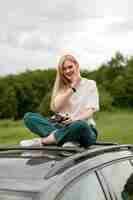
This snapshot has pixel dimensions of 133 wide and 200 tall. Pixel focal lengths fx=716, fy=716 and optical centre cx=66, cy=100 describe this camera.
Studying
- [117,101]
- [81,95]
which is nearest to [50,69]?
[117,101]

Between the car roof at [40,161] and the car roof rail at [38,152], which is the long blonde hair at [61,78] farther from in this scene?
the car roof rail at [38,152]

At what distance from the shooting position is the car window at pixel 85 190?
13.2 feet

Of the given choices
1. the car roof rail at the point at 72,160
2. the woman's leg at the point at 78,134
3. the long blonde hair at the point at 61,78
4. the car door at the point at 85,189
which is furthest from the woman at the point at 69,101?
the car door at the point at 85,189

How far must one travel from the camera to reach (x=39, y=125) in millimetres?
7051

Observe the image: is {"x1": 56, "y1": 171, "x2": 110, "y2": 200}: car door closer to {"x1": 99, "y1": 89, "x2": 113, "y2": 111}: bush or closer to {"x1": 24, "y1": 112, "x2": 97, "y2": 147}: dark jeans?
{"x1": 24, "y1": 112, "x2": 97, "y2": 147}: dark jeans

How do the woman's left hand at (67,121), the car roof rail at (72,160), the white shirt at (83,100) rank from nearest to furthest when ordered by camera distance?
Result: the car roof rail at (72,160)
the woman's left hand at (67,121)
the white shirt at (83,100)

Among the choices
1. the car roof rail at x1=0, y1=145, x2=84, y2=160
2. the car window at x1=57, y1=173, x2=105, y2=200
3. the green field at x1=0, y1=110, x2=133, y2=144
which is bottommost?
the green field at x1=0, y1=110, x2=133, y2=144

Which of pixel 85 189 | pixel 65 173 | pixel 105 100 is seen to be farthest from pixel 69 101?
pixel 105 100

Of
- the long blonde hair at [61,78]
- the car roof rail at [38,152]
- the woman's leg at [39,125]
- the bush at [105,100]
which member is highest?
the long blonde hair at [61,78]

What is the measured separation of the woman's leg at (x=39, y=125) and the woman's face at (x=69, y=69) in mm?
545

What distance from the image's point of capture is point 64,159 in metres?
4.46

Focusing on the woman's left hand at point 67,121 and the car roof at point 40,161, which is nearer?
the car roof at point 40,161

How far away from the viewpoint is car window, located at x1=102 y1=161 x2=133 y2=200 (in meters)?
4.74

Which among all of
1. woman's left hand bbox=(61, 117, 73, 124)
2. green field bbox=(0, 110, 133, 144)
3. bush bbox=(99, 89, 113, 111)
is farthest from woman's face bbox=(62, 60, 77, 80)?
bush bbox=(99, 89, 113, 111)
